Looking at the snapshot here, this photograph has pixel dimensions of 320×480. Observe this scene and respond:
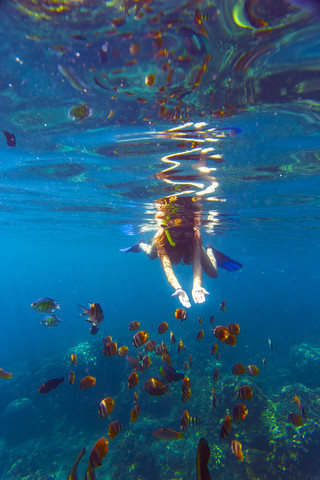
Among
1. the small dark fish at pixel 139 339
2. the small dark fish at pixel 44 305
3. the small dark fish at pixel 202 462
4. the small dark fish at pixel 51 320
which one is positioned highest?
the small dark fish at pixel 202 462

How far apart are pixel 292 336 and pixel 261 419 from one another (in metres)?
26.1

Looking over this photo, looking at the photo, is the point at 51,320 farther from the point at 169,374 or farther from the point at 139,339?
the point at 169,374

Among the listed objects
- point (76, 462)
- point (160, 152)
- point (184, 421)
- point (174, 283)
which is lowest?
point (184, 421)

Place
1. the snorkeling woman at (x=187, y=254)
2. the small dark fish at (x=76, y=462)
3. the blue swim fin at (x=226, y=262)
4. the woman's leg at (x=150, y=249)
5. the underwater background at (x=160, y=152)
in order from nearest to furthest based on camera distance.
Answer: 1. the small dark fish at (x=76, y=462)
2. the underwater background at (x=160, y=152)
3. the snorkeling woman at (x=187, y=254)
4. the blue swim fin at (x=226, y=262)
5. the woman's leg at (x=150, y=249)

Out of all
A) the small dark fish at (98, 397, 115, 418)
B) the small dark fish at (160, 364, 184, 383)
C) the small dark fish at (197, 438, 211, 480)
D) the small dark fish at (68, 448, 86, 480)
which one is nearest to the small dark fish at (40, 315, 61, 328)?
the small dark fish at (98, 397, 115, 418)

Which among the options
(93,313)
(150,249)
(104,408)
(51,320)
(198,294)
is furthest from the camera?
(150,249)

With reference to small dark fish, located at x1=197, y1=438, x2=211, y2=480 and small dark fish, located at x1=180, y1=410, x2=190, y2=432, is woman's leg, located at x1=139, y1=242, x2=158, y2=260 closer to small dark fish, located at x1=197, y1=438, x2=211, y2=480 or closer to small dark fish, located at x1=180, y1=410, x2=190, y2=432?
small dark fish, located at x1=180, y1=410, x2=190, y2=432

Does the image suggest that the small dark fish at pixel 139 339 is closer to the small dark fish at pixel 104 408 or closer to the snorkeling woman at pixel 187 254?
the small dark fish at pixel 104 408

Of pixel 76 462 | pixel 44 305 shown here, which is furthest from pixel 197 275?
pixel 76 462

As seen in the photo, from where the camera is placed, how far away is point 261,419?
1124 centimetres

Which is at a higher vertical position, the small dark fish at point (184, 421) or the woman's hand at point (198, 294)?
the woman's hand at point (198, 294)

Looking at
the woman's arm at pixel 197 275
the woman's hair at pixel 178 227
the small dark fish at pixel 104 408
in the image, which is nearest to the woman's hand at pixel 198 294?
the woman's arm at pixel 197 275

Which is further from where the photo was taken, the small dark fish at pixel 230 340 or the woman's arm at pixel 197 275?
the small dark fish at pixel 230 340

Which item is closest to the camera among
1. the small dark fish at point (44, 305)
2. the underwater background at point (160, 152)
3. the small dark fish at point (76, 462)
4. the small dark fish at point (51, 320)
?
the small dark fish at point (76, 462)
